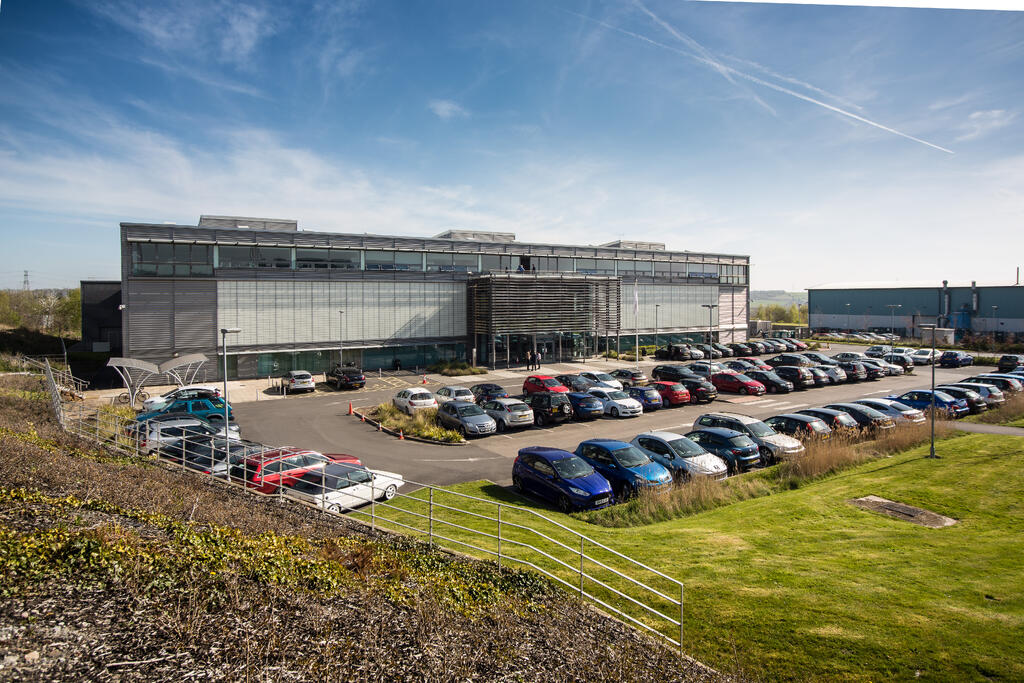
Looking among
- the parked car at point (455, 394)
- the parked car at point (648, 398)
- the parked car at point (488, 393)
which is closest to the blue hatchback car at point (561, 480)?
the parked car at point (488, 393)

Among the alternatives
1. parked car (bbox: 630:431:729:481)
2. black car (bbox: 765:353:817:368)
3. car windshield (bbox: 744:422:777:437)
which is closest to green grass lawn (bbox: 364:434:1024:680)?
parked car (bbox: 630:431:729:481)

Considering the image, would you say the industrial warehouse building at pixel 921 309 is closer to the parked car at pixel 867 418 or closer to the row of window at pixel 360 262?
the row of window at pixel 360 262

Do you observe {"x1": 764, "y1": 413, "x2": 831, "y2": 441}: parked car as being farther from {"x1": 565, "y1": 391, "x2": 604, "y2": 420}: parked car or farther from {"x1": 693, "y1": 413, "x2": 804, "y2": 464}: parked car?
{"x1": 565, "y1": 391, "x2": 604, "y2": 420}: parked car

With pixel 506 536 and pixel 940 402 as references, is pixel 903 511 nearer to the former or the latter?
pixel 506 536

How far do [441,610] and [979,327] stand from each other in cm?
7868

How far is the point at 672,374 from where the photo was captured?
3294 centimetres

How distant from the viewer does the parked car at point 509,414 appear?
22.6m

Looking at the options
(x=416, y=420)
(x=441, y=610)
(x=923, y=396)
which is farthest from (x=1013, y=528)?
(x=416, y=420)

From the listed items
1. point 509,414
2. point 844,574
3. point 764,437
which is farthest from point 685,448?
point 509,414

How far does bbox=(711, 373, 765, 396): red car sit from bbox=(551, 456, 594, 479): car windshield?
785 inches

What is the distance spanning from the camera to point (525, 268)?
49344 millimetres

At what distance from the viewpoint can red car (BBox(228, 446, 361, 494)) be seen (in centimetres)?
1263

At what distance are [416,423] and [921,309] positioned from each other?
73.0m

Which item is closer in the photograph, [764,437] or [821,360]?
[764,437]
